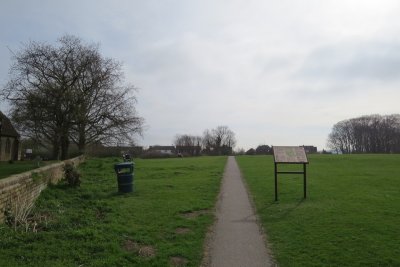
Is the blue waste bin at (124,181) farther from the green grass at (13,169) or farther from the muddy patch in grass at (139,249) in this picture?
the muddy patch in grass at (139,249)

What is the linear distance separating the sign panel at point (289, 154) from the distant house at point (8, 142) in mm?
43166

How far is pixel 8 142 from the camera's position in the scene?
180ft

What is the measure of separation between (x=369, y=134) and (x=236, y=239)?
400ft

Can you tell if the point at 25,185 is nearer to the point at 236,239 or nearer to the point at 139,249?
the point at 139,249

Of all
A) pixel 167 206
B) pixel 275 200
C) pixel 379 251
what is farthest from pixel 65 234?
pixel 275 200

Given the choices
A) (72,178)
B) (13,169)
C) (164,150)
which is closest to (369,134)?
(164,150)

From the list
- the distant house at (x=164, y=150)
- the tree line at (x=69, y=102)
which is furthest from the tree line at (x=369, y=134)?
the tree line at (x=69, y=102)

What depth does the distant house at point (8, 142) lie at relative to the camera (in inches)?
2069

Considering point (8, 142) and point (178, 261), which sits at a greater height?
point (8, 142)

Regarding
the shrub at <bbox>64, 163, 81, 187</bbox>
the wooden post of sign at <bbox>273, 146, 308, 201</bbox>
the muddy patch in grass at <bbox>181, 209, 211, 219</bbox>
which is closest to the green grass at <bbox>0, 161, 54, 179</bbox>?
the shrub at <bbox>64, 163, 81, 187</bbox>

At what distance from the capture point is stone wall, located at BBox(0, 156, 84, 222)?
10.7 metres

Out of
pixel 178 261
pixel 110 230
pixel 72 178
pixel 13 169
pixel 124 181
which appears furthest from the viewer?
pixel 13 169

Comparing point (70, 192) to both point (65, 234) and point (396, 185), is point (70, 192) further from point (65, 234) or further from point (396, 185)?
point (396, 185)

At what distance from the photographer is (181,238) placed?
981cm
